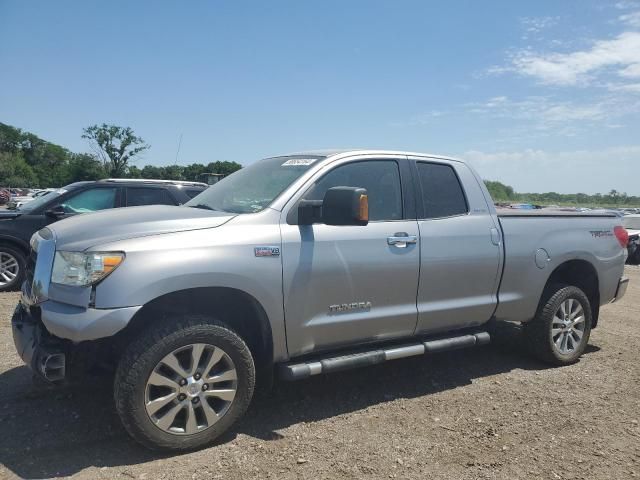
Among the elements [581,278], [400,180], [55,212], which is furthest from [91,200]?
[581,278]

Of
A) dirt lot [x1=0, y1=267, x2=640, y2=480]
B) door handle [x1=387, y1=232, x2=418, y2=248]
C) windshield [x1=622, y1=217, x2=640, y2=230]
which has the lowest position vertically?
dirt lot [x1=0, y1=267, x2=640, y2=480]

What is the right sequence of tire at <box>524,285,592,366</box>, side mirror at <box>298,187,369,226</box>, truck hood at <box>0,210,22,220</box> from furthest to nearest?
truck hood at <box>0,210,22,220</box> < tire at <box>524,285,592,366</box> < side mirror at <box>298,187,369,226</box>

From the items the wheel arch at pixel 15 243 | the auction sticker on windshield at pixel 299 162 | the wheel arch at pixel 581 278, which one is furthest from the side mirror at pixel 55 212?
the wheel arch at pixel 581 278

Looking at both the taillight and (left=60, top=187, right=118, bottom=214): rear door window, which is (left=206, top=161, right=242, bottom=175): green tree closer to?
(left=60, top=187, right=118, bottom=214): rear door window

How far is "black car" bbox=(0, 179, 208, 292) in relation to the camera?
8.06 meters

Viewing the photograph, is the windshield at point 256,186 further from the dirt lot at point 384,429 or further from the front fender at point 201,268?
the dirt lot at point 384,429

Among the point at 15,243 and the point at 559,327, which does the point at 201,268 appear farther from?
the point at 15,243

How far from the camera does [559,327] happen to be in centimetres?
520

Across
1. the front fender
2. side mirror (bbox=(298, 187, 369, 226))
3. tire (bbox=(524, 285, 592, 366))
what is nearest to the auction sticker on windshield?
side mirror (bbox=(298, 187, 369, 226))

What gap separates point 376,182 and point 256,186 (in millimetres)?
959

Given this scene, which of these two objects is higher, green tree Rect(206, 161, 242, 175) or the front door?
green tree Rect(206, 161, 242, 175)

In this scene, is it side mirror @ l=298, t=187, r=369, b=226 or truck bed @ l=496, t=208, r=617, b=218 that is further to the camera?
truck bed @ l=496, t=208, r=617, b=218

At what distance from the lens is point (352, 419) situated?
151 inches

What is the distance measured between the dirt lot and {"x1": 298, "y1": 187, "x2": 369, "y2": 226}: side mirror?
1468 millimetres
